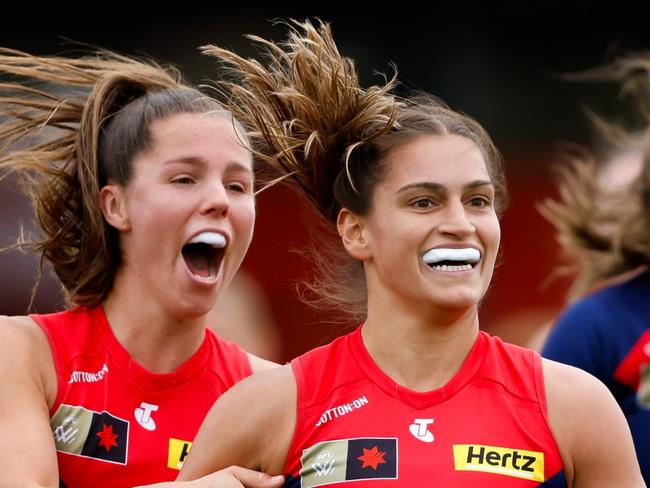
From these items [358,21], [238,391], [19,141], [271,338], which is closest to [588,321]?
[238,391]

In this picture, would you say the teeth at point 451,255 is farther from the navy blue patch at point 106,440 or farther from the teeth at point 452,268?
the navy blue patch at point 106,440

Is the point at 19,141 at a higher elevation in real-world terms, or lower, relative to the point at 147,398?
higher

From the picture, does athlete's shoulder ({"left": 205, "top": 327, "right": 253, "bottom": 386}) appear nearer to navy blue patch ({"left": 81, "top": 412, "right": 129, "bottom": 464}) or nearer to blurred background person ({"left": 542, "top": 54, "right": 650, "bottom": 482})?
navy blue patch ({"left": 81, "top": 412, "right": 129, "bottom": 464})

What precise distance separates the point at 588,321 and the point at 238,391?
5.69 ft

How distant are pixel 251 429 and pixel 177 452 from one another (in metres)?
0.50

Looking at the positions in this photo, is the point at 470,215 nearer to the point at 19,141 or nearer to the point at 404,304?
the point at 404,304

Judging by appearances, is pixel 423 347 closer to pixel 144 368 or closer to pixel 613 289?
pixel 144 368

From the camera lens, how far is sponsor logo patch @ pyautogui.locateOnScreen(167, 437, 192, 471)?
3.70 meters

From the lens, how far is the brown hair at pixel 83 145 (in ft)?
13.4

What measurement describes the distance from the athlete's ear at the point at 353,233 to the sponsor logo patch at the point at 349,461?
1.84 feet

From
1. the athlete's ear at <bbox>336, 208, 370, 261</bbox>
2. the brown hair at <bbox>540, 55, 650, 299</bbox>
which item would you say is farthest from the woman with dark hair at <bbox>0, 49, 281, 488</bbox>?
the brown hair at <bbox>540, 55, 650, 299</bbox>

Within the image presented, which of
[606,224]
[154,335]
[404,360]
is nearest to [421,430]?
[404,360]

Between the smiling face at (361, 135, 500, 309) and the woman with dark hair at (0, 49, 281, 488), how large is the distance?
68cm

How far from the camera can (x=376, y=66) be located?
1013 centimetres
